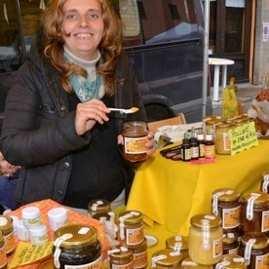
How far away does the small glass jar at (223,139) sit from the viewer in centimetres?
199

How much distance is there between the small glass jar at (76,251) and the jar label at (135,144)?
26.0 inches

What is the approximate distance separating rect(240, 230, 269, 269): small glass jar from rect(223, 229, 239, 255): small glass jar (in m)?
0.03

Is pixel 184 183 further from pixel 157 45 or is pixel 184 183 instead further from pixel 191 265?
pixel 157 45

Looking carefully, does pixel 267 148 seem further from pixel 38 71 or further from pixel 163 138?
pixel 38 71

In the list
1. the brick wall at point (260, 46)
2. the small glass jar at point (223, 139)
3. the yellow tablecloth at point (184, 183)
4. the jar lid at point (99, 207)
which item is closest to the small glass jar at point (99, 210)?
the jar lid at point (99, 207)

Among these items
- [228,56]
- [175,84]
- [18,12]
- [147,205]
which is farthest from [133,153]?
[228,56]

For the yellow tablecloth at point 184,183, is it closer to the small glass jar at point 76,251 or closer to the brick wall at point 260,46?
the small glass jar at point 76,251

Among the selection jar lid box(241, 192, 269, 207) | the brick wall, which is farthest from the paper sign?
the brick wall

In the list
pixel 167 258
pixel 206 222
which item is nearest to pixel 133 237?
pixel 167 258

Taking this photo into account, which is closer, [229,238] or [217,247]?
[217,247]

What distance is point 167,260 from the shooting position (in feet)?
4.75

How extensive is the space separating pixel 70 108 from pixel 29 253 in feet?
2.23

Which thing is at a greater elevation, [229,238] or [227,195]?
[227,195]

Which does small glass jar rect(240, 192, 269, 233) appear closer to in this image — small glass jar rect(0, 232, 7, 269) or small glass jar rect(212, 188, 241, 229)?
small glass jar rect(212, 188, 241, 229)
